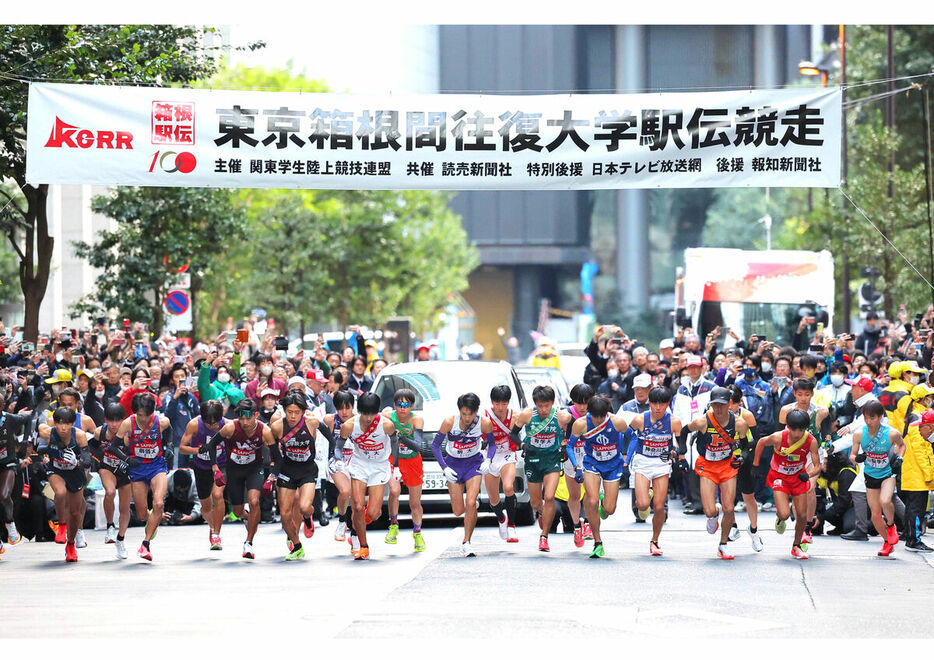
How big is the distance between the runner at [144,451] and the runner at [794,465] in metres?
5.76

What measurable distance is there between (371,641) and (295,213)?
39586 millimetres

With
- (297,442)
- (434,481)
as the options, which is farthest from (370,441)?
(434,481)

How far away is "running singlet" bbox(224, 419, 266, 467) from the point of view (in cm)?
1452

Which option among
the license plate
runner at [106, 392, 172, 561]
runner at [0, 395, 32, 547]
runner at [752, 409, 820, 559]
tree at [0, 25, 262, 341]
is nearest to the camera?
runner at [752, 409, 820, 559]

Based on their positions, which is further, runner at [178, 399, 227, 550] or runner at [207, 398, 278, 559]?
runner at [178, 399, 227, 550]

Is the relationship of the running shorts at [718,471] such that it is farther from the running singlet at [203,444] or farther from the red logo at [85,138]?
the red logo at [85,138]

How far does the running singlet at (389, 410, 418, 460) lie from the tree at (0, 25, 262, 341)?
5.77 m

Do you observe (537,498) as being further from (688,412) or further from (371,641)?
(371,641)

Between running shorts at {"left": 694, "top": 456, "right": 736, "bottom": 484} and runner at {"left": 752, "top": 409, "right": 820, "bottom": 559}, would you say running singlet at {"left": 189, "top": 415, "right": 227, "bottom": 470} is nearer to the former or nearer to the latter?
running shorts at {"left": 694, "top": 456, "right": 736, "bottom": 484}

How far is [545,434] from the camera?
1466 cm

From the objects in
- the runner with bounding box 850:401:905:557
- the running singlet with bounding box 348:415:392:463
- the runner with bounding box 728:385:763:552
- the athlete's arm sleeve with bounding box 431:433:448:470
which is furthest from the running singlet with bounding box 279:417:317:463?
the runner with bounding box 850:401:905:557

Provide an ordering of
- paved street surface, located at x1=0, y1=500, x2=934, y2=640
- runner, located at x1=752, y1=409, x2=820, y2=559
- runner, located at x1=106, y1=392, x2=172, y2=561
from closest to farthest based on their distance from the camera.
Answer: paved street surface, located at x1=0, y1=500, x2=934, y2=640, runner, located at x1=752, y1=409, x2=820, y2=559, runner, located at x1=106, y1=392, x2=172, y2=561

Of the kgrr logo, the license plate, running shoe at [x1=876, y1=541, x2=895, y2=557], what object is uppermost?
the kgrr logo

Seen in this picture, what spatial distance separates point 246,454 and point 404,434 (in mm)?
1524
